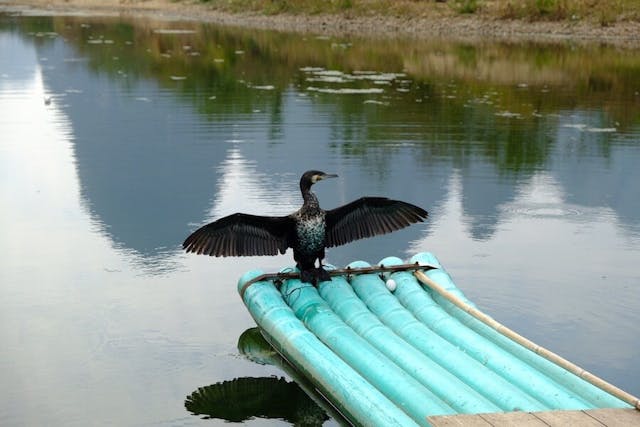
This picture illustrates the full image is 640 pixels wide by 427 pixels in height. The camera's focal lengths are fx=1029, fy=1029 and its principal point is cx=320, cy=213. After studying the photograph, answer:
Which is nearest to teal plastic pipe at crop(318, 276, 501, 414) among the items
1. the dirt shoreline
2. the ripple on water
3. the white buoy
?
the white buoy

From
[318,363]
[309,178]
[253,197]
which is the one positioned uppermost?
[309,178]

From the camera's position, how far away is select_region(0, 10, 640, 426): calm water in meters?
9.21

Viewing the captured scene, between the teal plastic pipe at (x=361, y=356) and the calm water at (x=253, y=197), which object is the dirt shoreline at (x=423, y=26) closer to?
the calm water at (x=253, y=197)

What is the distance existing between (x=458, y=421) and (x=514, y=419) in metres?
0.35

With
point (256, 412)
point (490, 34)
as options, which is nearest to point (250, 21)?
point (490, 34)

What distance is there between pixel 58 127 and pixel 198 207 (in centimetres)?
775

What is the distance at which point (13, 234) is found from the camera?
531 inches

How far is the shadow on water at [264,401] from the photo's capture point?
8117 mm

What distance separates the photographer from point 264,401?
8422mm

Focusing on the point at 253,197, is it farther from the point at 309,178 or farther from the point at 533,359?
the point at 533,359

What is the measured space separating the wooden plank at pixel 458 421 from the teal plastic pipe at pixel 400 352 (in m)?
0.59

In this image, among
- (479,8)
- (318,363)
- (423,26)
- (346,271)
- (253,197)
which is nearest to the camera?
→ (318,363)

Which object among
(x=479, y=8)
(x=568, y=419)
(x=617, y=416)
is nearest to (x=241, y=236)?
(x=568, y=419)

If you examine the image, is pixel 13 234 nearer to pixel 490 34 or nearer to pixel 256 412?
pixel 256 412
